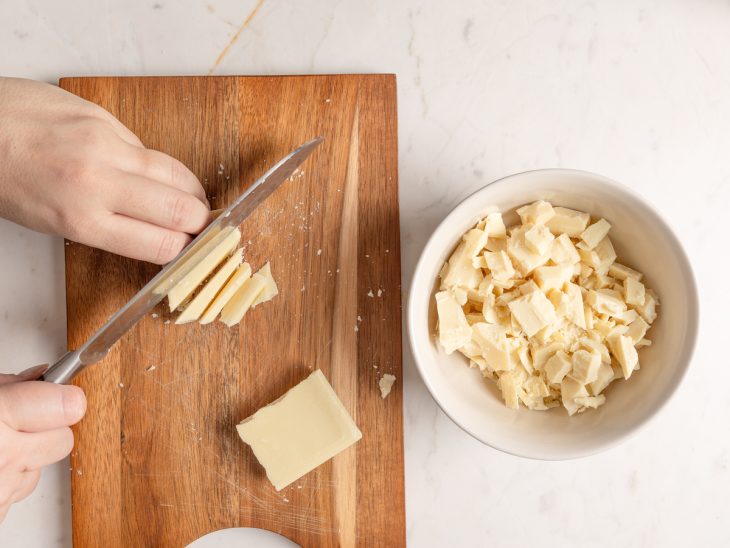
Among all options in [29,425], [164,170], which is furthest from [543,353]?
[29,425]

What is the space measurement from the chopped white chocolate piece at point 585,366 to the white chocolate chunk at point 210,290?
0.53m

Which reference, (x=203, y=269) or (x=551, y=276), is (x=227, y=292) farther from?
(x=551, y=276)

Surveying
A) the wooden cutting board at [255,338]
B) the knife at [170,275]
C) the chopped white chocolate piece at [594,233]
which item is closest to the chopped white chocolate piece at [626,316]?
the chopped white chocolate piece at [594,233]

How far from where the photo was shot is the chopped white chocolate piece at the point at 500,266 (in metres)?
0.88

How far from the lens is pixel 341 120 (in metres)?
1.01

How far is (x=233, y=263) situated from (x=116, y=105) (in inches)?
13.0

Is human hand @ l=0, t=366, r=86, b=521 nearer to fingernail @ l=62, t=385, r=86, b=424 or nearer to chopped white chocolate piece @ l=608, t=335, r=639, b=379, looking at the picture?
fingernail @ l=62, t=385, r=86, b=424

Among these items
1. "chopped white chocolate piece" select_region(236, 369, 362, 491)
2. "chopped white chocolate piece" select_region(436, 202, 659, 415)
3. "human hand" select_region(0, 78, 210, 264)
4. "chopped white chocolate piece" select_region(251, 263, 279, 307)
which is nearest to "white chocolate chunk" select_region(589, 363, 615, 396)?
"chopped white chocolate piece" select_region(436, 202, 659, 415)

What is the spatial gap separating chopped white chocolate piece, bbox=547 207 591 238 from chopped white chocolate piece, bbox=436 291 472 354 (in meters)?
0.18

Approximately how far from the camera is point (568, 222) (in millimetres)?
893

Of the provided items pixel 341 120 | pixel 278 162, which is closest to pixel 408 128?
pixel 341 120

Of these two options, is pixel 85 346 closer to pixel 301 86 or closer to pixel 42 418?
pixel 42 418

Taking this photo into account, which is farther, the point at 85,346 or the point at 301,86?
the point at 301,86

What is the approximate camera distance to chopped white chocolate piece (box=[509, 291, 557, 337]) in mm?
852
